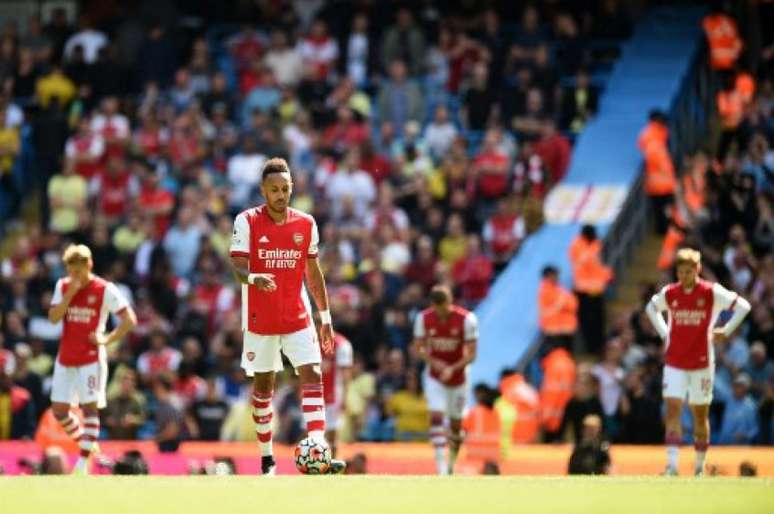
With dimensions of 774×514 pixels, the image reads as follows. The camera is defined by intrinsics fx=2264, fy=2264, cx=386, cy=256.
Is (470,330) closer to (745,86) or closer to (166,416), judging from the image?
(166,416)

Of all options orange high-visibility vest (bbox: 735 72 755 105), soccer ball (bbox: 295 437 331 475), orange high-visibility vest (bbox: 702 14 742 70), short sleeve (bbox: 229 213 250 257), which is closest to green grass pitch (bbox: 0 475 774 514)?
soccer ball (bbox: 295 437 331 475)

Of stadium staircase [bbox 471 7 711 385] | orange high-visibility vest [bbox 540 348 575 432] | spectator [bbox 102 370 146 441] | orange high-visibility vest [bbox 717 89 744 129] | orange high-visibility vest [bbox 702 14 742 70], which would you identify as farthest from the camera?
orange high-visibility vest [bbox 702 14 742 70]

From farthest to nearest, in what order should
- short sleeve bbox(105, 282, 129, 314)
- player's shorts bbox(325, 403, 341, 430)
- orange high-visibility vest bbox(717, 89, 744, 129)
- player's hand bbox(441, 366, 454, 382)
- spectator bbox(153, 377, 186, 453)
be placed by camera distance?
orange high-visibility vest bbox(717, 89, 744, 129) < spectator bbox(153, 377, 186, 453) < player's shorts bbox(325, 403, 341, 430) < player's hand bbox(441, 366, 454, 382) < short sleeve bbox(105, 282, 129, 314)

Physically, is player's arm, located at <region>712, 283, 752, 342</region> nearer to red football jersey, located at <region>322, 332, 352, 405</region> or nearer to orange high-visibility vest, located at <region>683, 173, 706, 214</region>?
red football jersey, located at <region>322, 332, 352, 405</region>

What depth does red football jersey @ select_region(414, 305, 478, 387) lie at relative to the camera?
73.5 feet

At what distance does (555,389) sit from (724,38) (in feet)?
24.9

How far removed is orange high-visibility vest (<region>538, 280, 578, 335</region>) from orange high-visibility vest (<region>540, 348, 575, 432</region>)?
3.42ft

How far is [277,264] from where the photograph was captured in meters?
16.8

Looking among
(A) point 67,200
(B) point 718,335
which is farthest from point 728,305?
(A) point 67,200

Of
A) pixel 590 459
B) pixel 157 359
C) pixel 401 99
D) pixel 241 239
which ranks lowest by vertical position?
pixel 590 459

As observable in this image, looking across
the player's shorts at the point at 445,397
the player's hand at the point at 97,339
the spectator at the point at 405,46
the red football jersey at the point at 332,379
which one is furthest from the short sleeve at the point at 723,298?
the spectator at the point at 405,46

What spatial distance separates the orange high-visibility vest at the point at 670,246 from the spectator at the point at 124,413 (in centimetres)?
660

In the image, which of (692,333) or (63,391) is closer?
(692,333)

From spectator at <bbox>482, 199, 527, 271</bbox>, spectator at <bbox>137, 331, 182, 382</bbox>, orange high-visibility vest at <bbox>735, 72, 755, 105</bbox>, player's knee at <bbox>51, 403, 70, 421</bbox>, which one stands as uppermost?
orange high-visibility vest at <bbox>735, 72, 755, 105</bbox>
